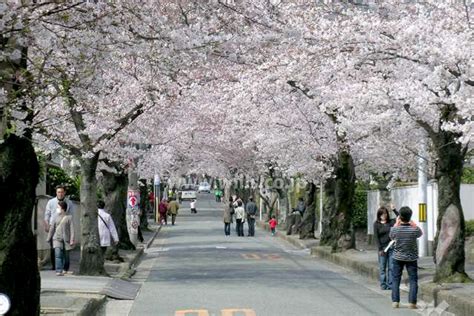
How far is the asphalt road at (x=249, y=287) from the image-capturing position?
14.6m

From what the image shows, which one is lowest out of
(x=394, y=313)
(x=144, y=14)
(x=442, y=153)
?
(x=394, y=313)

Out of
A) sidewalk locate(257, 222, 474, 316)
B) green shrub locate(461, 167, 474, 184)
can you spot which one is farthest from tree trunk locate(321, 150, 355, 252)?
green shrub locate(461, 167, 474, 184)

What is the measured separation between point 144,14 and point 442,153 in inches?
345

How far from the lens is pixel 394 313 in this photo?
14.1m

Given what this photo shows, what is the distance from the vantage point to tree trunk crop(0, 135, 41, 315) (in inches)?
378

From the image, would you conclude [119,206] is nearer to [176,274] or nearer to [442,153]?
[176,274]

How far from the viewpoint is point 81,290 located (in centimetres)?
1596

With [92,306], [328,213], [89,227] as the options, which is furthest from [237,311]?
[328,213]

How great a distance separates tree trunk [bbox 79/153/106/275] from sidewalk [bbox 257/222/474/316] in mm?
6207

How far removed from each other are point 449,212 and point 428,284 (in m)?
1.40

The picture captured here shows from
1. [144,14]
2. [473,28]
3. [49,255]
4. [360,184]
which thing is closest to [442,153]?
[473,28]

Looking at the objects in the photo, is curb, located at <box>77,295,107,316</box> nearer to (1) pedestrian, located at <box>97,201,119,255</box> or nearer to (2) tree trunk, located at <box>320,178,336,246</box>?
(1) pedestrian, located at <box>97,201,119,255</box>

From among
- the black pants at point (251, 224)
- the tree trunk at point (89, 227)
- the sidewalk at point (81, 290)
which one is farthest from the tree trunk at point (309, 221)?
the tree trunk at point (89, 227)

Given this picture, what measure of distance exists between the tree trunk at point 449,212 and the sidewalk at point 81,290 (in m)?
5.77
